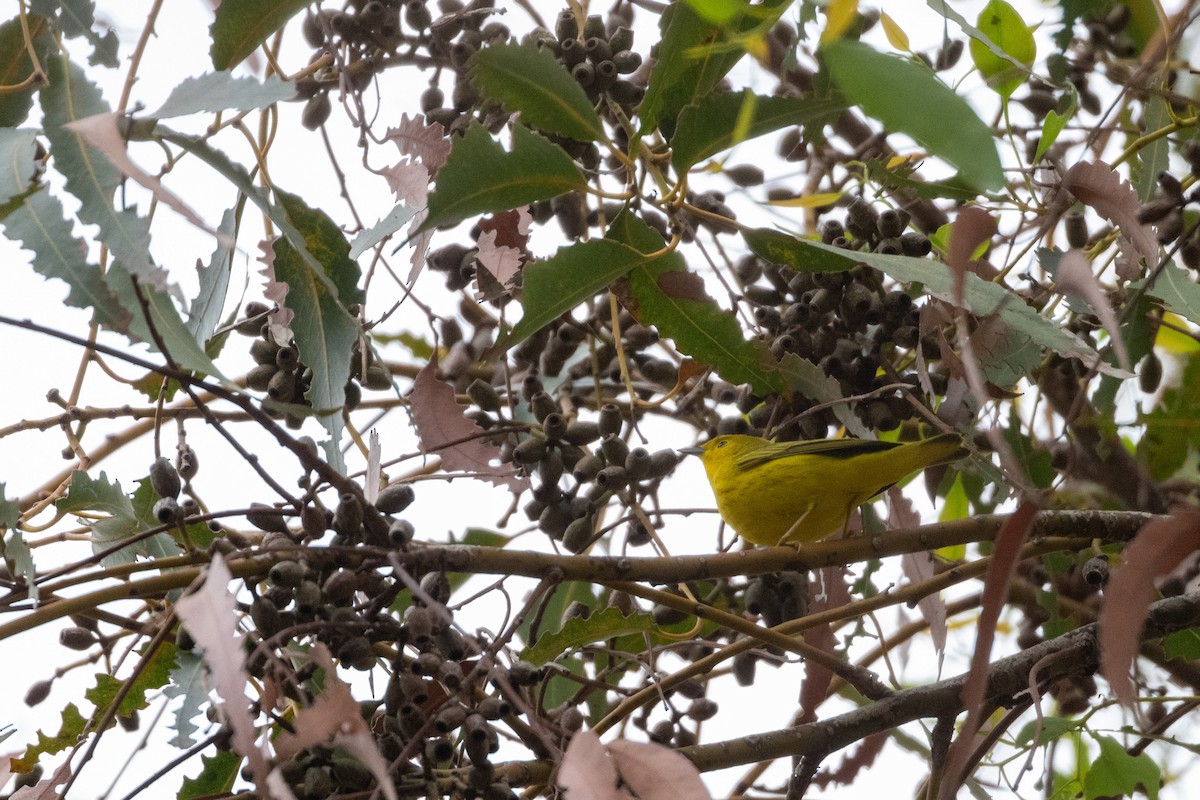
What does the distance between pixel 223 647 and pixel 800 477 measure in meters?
1.94

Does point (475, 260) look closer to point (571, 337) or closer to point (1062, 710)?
point (571, 337)

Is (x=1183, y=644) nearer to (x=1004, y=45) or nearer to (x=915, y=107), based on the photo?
(x=1004, y=45)

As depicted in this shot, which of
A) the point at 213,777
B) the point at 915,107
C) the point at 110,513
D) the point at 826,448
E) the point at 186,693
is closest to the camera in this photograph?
the point at 915,107

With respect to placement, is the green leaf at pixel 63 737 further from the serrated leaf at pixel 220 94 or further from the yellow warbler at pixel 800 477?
the yellow warbler at pixel 800 477

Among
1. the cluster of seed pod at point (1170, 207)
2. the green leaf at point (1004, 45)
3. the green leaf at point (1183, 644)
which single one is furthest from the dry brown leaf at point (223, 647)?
the green leaf at point (1183, 644)

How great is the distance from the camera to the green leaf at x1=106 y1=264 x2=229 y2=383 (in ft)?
4.61

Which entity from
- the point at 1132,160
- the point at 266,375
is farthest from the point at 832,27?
the point at 1132,160

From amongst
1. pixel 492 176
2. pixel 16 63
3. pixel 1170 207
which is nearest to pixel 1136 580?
→ pixel 1170 207

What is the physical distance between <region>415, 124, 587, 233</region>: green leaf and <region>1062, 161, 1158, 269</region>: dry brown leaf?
740 mm

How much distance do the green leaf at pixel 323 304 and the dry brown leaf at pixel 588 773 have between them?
60cm

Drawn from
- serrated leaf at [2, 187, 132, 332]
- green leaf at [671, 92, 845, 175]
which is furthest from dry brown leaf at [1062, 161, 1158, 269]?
serrated leaf at [2, 187, 132, 332]

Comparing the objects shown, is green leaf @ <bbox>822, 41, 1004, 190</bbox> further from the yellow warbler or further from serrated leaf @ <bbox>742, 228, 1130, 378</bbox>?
the yellow warbler

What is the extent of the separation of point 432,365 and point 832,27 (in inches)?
41.5

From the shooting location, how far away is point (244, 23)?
175cm
